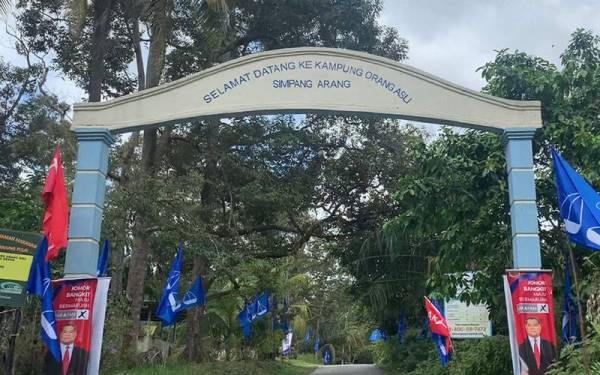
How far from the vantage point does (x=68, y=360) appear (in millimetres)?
7871

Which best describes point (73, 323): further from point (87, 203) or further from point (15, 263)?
point (87, 203)

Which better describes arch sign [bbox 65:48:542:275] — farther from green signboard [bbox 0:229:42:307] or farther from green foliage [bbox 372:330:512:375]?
green foliage [bbox 372:330:512:375]

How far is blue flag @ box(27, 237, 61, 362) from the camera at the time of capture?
784 centimetres

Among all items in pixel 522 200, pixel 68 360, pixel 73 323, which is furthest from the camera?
pixel 522 200

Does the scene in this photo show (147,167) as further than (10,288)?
Yes

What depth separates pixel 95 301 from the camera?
8219 millimetres

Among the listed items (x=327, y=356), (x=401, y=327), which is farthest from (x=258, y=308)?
(x=327, y=356)

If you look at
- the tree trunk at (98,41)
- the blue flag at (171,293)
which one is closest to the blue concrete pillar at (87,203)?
the blue flag at (171,293)

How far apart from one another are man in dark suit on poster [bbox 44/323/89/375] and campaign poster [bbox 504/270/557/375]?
551 centimetres

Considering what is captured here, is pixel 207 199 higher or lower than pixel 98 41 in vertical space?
lower

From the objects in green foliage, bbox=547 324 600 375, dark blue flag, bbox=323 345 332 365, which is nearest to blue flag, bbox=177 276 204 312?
green foliage, bbox=547 324 600 375

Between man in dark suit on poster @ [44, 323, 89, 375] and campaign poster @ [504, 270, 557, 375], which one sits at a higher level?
campaign poster @ [504, 270, 557, 375]

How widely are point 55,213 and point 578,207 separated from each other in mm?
6779

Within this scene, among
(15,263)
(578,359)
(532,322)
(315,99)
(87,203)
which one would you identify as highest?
(315,99)
